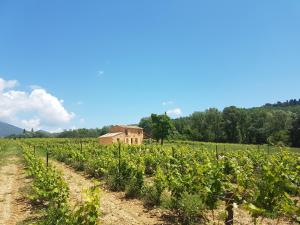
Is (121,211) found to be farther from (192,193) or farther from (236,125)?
(236,125)

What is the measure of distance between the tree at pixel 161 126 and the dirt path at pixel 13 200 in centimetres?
4085

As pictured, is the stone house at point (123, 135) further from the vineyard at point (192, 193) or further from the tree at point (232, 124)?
the vineyard at point (192, 193)

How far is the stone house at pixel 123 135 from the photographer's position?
47.5m

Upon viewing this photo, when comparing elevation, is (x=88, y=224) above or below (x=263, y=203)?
below

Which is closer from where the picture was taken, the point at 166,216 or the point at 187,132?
the point at 166,216

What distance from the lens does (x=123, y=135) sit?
170ft

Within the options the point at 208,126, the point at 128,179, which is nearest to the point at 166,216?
the point at 128,179

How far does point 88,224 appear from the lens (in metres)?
4.62

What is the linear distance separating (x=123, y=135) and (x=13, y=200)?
41266 mm

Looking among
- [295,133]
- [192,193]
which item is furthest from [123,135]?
[192,193]

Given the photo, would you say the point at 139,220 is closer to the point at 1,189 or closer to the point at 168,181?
the point at 168,181

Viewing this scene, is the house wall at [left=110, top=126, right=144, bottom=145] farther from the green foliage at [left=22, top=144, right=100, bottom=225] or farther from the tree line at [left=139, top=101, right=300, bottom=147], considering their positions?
the green foliage at [left=22, top=144, right=100, bottom=225]

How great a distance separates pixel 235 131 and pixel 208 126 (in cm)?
794

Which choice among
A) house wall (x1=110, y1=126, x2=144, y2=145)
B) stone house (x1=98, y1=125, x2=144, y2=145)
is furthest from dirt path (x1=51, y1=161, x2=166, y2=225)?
house wall (x1=110, y1=126, x2=144, y2=145)
